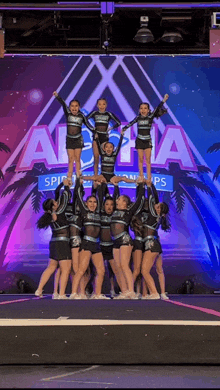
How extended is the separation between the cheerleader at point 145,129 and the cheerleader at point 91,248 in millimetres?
1118

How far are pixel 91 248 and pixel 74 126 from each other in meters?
1.65

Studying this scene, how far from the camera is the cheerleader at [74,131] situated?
7.59 meters

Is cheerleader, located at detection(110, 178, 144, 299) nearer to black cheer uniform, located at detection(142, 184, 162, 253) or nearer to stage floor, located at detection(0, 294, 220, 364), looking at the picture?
black cheer uniform, located at detection(142, 184, 162, 253)

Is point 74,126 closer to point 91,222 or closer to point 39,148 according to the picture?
point 39,148

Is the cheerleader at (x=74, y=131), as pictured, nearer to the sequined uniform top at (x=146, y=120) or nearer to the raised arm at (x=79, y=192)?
the raised arm at (x=79, y=192)

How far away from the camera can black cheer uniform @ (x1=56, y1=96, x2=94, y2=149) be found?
7.60m

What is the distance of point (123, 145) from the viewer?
317 inches

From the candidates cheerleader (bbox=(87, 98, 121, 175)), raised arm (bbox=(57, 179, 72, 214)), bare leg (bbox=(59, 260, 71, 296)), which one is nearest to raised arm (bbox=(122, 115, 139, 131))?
cheerleader (bbox=(87, 98, 121, 175))

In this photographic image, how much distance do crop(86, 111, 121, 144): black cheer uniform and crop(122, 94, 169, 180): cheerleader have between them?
0.99 ft

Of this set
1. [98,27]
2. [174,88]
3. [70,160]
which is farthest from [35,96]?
[174,88]

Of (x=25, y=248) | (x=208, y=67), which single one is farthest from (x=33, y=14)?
(x=25, y=248)

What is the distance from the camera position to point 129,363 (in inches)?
139

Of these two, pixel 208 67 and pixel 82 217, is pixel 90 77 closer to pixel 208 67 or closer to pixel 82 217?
pixel 208 67

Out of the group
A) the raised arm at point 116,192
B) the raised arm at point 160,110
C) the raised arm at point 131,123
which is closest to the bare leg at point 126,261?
the raised arm at point 116,192
